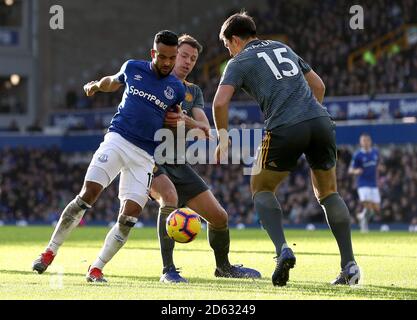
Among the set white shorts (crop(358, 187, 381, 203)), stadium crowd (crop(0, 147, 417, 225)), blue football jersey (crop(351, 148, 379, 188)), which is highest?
blue football jersey (crop(351, 148, 379, 188))

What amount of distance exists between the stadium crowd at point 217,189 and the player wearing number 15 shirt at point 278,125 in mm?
19983

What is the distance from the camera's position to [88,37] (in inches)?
1731

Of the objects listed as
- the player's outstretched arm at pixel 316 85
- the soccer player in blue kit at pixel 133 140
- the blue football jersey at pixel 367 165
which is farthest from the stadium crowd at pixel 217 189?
the soccer player in blue kit at pixel 133 140

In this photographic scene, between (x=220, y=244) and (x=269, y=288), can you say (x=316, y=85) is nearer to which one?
(x=269, y=288)

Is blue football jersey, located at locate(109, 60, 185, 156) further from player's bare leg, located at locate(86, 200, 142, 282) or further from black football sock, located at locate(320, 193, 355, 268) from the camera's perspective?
black football sock, located at locate(320, 193, 355, 268)

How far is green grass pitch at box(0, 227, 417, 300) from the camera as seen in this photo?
→ 7891 mm

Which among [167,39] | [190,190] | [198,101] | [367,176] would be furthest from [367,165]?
[167,39]

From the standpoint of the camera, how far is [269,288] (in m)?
8.48

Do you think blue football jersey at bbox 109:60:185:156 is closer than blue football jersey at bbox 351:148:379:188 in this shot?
Yes

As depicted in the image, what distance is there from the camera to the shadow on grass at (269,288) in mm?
7863

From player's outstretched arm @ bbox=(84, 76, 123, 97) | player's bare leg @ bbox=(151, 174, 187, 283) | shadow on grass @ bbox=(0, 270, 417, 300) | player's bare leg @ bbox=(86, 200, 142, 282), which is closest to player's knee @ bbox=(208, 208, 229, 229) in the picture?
player's bare leg @ bbox=(151, 174, 187, 283)

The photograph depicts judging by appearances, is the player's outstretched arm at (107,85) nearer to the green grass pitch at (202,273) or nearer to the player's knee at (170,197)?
the player's knee at (170,197)

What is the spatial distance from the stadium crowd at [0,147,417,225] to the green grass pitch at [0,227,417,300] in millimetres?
12990
